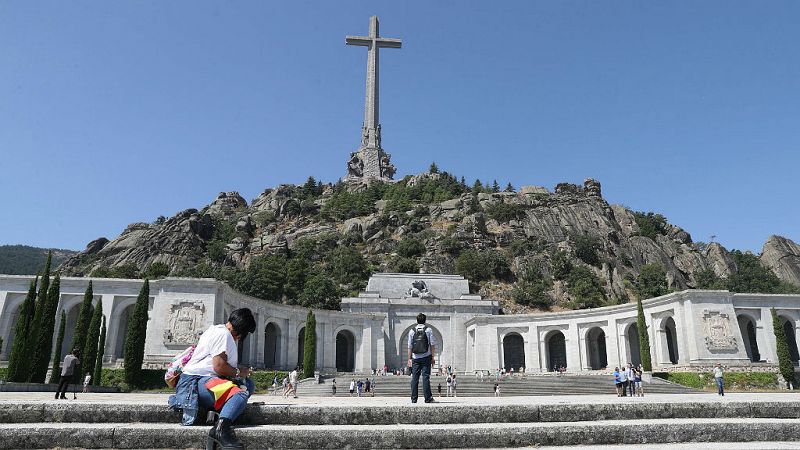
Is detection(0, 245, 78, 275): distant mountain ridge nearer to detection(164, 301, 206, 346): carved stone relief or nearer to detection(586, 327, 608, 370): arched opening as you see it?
detection(164, 301, 206, 346): carved stone relief

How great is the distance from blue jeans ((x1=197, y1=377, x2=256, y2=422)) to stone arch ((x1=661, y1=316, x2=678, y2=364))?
127ft

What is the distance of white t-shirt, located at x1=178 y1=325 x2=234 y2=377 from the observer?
5.62m

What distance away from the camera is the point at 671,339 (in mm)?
40594

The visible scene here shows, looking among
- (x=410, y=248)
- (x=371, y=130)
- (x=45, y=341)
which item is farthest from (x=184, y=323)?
(x=371, y=130)

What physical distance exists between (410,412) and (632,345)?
4053cm

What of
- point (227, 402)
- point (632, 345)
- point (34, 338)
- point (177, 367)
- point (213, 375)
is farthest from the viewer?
point (632, 345)

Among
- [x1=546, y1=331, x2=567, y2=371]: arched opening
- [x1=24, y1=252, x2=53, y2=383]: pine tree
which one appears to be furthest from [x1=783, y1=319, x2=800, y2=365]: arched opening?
[x1=24, y1=252, x2=53, y2=383]: pine tree

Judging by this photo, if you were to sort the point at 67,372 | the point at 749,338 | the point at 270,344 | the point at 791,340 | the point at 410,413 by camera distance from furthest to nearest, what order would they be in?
the point at 270,344 < the point at 749,338 < the point at 791,340 < the point at 67,372 < the point at 410,413

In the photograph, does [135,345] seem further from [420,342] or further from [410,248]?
[410,248]

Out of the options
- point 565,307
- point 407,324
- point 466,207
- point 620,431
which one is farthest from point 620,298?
point 620,431

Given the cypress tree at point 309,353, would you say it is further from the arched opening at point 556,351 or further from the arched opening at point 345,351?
the arched opening at point 556,351

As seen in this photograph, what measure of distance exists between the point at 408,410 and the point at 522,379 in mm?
33445

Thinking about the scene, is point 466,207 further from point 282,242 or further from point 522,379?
point 522,379

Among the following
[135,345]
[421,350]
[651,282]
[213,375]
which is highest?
[651,282]
